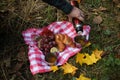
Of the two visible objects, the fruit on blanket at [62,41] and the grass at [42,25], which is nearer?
the grass at [42,25]

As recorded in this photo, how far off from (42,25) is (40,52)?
1.23ft

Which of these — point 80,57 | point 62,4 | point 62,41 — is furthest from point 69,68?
point 62,4

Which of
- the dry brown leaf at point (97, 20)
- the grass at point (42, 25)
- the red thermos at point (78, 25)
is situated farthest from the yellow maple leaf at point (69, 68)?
the dry brown leaf at point (97, 20)

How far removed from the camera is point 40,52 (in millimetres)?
2822

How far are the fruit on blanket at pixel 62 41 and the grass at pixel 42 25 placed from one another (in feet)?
0.41

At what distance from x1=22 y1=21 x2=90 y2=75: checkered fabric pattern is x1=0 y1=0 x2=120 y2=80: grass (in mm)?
52

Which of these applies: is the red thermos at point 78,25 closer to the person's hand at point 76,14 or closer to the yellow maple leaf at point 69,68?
the person's hand at point 76,14

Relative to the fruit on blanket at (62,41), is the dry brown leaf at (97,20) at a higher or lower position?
higher

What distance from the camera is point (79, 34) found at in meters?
2.90

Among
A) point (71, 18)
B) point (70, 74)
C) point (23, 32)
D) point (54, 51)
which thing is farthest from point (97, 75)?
point (23, 32)

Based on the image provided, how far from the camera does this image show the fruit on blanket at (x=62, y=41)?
282 centimetres

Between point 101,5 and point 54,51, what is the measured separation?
748 millimetres

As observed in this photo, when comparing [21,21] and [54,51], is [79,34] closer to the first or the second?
[54,51]

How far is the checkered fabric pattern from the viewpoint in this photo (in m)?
2.70
